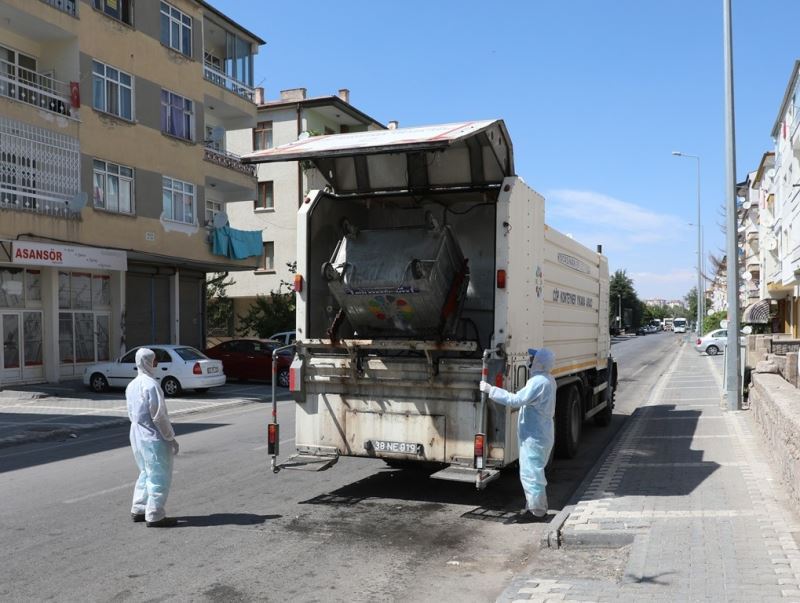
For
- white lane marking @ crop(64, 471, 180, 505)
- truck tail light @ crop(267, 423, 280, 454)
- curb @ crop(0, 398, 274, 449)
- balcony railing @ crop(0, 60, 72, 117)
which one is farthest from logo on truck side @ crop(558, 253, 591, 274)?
balcony railing @ crop(0, 60, 72, 117)

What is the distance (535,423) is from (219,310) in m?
37.5

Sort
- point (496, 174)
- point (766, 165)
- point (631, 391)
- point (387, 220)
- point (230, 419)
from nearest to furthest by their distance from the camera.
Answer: point (496, 174) < point (387, 220) < point (230, 419) < point (631, 391) < point (766, 165)

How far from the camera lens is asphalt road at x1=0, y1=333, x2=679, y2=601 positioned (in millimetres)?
5602

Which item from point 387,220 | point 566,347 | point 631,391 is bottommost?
point 631,391

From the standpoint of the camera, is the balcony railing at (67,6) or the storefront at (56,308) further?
the balcony railing at (67,6)

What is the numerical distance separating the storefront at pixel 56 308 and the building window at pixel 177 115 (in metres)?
5.39

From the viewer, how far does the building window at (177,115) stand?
2661 cm

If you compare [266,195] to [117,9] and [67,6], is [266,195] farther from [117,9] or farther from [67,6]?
[67,6]

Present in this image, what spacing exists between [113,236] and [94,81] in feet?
15.1

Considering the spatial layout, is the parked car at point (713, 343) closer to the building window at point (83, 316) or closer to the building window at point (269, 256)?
the building window at point (269, 256)

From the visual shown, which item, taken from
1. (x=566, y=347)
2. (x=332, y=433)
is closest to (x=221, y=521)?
(x=332, y=433)

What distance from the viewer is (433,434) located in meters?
7.87

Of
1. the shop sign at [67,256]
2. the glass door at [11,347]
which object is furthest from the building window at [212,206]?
the glass door at [11,347]

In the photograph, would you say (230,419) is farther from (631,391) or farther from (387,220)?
(631,391)
